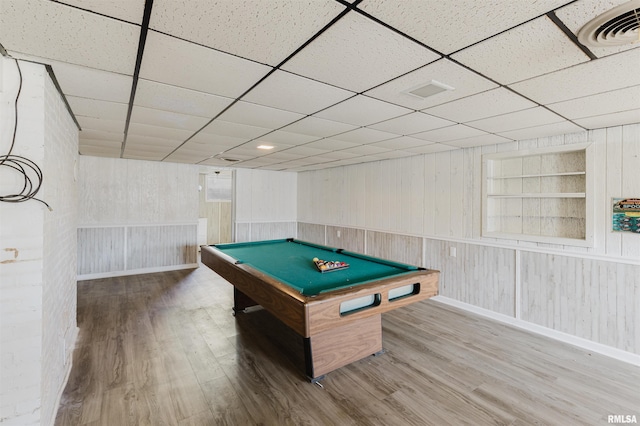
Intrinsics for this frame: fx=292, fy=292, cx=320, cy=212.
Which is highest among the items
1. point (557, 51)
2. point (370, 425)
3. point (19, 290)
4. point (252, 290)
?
point (557, 51)

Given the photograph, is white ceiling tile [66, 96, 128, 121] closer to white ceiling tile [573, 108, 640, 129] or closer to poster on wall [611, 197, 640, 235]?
white ceiling tile [573, 108, 640, 129]

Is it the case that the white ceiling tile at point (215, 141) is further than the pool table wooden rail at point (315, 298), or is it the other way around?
the white ceiling tile at point (215, 141)

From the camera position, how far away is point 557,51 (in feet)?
4.98

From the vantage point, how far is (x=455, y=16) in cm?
125

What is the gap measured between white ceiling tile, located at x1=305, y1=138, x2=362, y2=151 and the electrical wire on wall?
8.90ft

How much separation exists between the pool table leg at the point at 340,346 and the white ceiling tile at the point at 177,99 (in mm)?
2001

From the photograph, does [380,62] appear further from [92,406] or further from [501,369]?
[92,406]

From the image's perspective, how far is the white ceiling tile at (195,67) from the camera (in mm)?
1518

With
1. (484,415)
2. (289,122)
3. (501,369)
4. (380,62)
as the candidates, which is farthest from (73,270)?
(501,369)

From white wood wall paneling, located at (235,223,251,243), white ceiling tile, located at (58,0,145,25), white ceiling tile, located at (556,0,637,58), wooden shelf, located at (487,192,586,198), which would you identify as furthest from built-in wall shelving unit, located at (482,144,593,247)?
white wood wall paneling, located at (235,223,251,243)

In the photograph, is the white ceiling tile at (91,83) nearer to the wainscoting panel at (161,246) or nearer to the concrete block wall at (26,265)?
the concrete block wall at (26,265)

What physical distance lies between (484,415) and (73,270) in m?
3.91

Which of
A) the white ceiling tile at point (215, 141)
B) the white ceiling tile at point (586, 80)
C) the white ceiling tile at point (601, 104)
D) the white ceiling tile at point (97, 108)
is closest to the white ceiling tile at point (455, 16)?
the white ceiling tile at point (586, 80)

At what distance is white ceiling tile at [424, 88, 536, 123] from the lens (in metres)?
2.15
